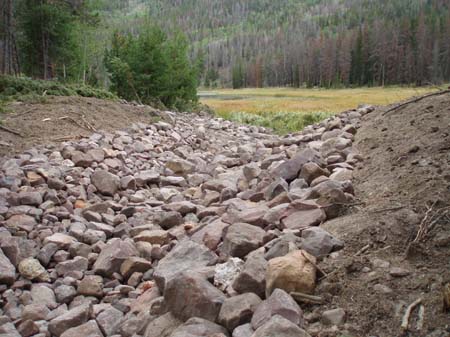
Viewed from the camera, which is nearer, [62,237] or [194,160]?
[62,237]

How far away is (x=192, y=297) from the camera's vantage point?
3.25 meters

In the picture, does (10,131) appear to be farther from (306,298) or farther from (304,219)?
(306,298)

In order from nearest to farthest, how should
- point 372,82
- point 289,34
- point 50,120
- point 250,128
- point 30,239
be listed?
point 30,239 → point 50,120 → point 250,128 → point 372,82 → point 289,34

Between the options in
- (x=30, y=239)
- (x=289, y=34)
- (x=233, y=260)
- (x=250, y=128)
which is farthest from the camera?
(x=289, y=34)

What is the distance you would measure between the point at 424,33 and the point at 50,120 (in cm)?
7314

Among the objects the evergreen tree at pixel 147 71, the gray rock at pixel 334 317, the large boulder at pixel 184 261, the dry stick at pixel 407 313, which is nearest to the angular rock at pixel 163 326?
the large boulder at pixel 184 261

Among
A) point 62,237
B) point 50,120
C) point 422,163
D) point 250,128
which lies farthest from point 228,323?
point 250,128

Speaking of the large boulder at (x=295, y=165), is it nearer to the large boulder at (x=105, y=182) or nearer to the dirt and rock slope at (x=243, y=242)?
the dirt and rock slope at (x=243, y=242)

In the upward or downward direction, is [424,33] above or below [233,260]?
above

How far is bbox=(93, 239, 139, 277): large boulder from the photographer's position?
15.8ft

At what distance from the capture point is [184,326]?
9.85ft

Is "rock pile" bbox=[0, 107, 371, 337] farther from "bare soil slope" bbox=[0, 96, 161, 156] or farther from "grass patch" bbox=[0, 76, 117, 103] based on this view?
"grass patch" bbox=[0, 76, 117, 103]

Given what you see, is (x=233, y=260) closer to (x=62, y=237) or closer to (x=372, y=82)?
(x=62, y=237)

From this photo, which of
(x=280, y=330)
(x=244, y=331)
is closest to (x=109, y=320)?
(x=244, y=331)
